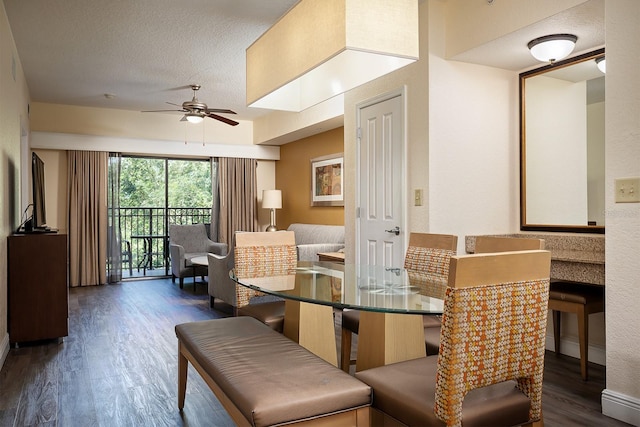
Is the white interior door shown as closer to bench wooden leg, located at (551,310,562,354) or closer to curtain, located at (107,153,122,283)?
bench wooden leg, located at (551,310,562,354)

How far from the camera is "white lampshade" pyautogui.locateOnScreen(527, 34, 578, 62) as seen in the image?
3.04 m

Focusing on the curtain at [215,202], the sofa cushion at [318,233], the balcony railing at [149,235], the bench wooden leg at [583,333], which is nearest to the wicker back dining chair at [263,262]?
the bench wooden leg at [583,333]

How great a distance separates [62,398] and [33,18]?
287 cm

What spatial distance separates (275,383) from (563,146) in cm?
288

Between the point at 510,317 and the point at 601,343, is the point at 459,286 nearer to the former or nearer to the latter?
the point at 510,317

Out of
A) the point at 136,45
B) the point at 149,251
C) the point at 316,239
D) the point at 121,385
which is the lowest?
the point at 121,385

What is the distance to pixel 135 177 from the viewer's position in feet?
24.7

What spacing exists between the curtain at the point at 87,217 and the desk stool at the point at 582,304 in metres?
6.14

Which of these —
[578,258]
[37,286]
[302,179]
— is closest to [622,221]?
[578,258]

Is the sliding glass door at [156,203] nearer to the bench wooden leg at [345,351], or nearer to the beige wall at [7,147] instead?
the beige wall at [7,147]

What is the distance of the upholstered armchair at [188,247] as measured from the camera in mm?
6566

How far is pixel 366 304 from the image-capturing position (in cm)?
173

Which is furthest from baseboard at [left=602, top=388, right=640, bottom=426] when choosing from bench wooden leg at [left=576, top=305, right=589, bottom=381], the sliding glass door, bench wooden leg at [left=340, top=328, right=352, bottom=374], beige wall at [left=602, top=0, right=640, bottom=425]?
the sliding glass door

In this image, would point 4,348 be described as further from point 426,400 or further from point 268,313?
point 426,400
